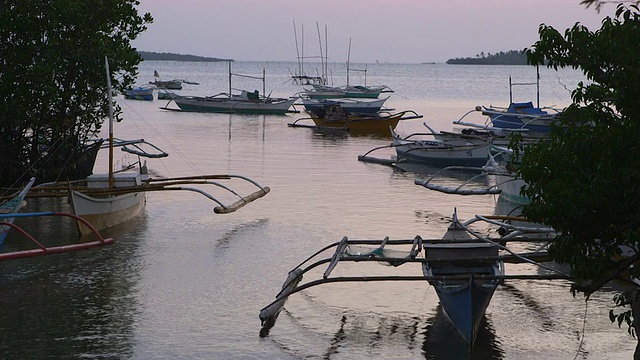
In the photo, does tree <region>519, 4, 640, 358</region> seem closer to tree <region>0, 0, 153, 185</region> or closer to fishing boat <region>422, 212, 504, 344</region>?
fishing boat <region>422, 212, 504, 344</region>

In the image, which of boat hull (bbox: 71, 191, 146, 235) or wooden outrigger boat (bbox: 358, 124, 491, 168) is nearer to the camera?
boat hull (bbox: 71, 191, 146, 235)

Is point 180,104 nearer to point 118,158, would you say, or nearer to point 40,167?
point 118,158

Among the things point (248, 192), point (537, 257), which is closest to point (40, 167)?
point (248, 192)

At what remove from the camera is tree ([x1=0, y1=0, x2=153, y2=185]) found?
25.0 m

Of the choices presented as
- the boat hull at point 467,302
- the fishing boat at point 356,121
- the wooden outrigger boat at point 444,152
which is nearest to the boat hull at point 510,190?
the wooden outrigger boat at point 444,152

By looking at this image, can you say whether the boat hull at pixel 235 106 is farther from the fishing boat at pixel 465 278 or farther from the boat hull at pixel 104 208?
the fishing boat at pixel 465 278

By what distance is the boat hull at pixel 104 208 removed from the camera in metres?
19.1

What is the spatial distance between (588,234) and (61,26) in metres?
20.3

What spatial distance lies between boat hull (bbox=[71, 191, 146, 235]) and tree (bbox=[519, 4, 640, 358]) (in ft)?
38.5

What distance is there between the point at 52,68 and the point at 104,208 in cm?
669

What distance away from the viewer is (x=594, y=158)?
29.2 feet

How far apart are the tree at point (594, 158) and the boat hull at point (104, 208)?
11.7 meters

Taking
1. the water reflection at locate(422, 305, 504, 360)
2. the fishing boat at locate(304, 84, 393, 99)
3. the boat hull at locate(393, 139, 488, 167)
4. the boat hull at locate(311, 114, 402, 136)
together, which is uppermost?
the fishing boat at locate(304, 84, 393, 99)

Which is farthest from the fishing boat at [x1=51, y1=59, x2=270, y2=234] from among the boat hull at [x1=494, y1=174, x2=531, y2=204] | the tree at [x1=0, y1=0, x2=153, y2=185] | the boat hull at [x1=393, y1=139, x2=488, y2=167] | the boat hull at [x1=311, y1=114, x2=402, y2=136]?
the boat hull at [x1=311, y1=114, x2=402, y2=136]
